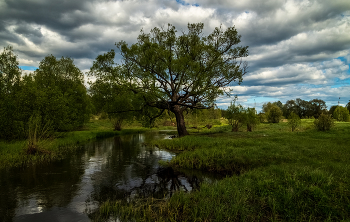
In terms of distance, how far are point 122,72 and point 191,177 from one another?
1913 cm

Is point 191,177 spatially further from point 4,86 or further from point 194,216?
point 4,86

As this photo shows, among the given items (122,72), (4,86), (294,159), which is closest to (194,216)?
(294,159)

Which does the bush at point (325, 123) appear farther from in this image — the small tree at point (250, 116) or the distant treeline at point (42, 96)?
the distant treeline at point (42, 96)

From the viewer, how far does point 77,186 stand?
10.6 meters

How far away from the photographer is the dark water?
25.5ft

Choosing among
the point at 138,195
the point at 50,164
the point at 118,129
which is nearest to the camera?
the point at 138,195

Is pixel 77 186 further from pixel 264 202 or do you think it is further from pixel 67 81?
pixel 67 81

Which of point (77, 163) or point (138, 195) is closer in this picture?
point (138, 195)

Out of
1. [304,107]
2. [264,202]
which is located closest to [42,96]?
[264,202]

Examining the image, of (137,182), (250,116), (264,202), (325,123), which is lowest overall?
(137,182)

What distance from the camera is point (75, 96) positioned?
117 feet

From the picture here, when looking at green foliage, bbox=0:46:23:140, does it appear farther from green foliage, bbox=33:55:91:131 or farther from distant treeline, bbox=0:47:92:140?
green foliage, bbox=33:55:91:131

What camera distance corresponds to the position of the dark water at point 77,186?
7.77m

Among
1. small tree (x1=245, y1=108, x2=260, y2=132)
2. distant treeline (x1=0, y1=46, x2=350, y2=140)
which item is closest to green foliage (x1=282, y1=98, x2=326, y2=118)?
small tree (x1=245, y1=108, x2=260, y2=132)
